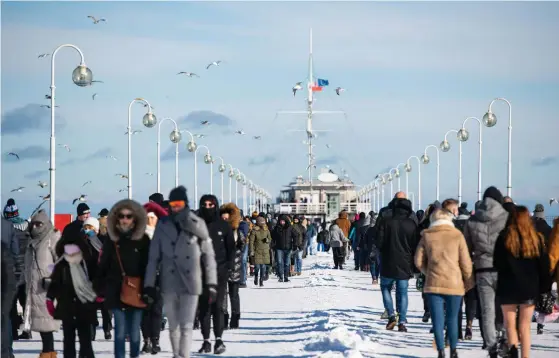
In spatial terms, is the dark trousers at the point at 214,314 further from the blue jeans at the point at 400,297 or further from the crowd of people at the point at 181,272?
the blue jeans at the point at 400,297

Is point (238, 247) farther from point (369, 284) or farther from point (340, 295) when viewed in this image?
point (369, 284)

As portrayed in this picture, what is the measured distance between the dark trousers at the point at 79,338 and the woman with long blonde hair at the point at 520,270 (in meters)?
4.42

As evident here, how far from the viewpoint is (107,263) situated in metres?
12.8

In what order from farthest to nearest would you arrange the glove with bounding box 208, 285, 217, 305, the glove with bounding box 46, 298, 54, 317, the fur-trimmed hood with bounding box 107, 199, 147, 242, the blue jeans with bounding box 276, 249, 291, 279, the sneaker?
the blue jeans with bounding box 276, 249, 291, 279 → the sneaker → the glove with bounding box 46, 298, 54, 317 → the glove with bounding box 208, 285, 217, 305 → the fur-trimmed hood with bounding box 107, 199, 147, 242

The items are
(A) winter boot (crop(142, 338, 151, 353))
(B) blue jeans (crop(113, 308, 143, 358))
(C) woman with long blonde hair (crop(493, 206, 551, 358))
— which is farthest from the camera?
(A) winter boot (crop(142, 338, 151, 353))

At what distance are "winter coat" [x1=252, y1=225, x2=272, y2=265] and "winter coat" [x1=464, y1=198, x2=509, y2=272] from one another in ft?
53.6

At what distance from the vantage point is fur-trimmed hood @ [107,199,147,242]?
1262 cm

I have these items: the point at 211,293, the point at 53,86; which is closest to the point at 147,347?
the point at 211,293

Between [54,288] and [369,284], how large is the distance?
2001cm

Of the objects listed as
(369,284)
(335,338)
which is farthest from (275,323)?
(369,284)

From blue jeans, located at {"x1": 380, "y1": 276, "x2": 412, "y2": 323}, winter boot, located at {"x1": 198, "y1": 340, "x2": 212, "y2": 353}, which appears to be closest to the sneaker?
blue jeans, located at {"x1": 380, "y1": 276, "x2": 412, "y2": 323}

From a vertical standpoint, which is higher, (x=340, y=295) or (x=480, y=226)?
(x=480, y=226)

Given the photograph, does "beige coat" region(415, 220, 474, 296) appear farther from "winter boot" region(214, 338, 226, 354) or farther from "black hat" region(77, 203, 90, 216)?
"black hat" region(77, 203, 90, 216)

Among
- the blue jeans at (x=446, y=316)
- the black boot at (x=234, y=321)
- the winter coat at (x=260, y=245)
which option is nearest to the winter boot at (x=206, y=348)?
the blue jeans at (x=446, y=316)
